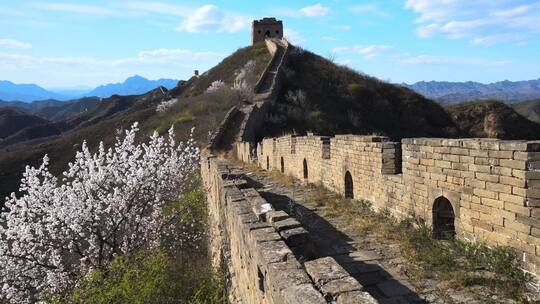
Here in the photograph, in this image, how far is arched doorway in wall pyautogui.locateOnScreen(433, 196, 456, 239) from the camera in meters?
5.61

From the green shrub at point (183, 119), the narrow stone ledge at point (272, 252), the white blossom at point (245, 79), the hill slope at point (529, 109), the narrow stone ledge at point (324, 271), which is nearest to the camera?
the narrow stone ledge at point (324, 271)

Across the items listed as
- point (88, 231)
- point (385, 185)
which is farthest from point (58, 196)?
point (385, 185)

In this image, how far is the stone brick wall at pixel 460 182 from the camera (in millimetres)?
4223

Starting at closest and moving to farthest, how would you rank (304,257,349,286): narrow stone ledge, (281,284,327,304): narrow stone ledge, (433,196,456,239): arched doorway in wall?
(281,284,327,304): narrow stone ledge
(304,257,349,286): narrow stone ledge
(433,196,456,239): arched doorway in wall

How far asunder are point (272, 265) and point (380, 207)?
12.8 feet

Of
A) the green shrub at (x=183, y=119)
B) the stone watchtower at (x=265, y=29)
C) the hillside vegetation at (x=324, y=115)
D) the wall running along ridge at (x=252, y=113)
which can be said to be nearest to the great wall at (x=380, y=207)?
the wall running along ridge at (x=252, y=113)

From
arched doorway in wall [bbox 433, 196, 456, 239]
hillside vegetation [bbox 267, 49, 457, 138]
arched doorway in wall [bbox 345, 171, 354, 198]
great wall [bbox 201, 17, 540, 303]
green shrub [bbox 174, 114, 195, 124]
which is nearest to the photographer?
great wall [bbox 201, 17, 540, 303]

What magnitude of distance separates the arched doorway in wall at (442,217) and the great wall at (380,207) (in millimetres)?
11

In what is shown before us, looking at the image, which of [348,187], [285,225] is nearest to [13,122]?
[348,187]

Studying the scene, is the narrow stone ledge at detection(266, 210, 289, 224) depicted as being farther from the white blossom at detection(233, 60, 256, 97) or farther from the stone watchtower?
the stone watchtower

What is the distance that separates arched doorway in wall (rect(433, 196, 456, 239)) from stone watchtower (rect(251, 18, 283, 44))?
164 ft

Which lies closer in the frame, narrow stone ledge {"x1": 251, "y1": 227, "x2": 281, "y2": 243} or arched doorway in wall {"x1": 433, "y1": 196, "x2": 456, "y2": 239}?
narrow stone ledge {"x1": 251, "y1": 227, "x2": 281, "y2": 243}

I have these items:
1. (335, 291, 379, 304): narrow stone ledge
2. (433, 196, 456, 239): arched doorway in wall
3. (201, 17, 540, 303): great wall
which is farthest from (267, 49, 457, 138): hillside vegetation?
(335, 291, 379, 304): narrow stone ledge

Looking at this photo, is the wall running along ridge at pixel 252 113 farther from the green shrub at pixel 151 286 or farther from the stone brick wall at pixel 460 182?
the stone brick wall at pixel 460 182
